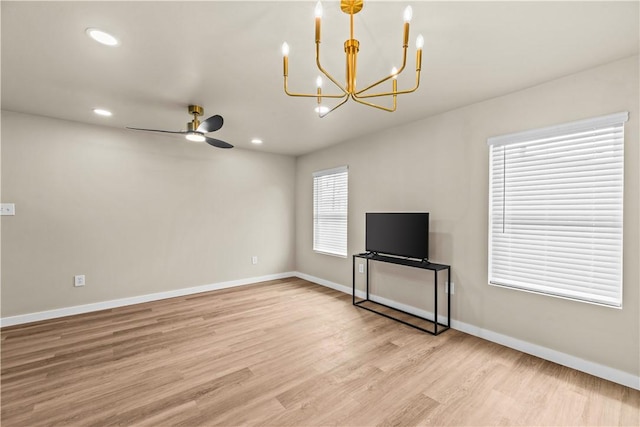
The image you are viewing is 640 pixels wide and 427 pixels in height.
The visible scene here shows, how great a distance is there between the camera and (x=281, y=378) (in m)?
2.27

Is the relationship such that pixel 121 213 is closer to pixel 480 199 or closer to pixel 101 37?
pixel 101 37

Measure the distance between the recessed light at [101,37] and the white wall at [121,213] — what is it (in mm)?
2405

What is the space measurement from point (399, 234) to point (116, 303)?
3964mm

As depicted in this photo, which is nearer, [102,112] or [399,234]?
[102,112]

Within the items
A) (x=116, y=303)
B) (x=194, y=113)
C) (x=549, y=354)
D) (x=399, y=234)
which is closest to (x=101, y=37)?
(x=194, y=113)

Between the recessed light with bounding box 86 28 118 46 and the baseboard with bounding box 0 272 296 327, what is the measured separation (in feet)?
11.1

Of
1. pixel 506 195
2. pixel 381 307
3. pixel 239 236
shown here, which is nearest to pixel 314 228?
pixel 239 236

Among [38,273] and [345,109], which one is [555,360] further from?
[38,273]

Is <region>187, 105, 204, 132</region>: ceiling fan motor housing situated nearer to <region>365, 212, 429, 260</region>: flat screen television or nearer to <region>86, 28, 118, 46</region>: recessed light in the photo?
<region>86, 28, 118, 46</region>: recessed light

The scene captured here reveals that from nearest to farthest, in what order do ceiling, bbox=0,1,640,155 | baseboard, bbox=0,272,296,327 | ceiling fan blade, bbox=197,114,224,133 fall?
ceiling, bbox=0,1,640,155 → ceiling fan blade, bbox=197,114,224,133 → baseboard, bbox=0,272,296,327

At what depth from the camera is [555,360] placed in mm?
2479

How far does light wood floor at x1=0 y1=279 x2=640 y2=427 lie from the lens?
73.0 inches

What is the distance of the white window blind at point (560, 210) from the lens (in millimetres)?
2227

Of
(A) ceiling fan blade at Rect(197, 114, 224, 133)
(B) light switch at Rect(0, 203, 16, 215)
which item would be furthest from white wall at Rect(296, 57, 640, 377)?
(B) light switch at Rect(0, 203, 16, 215)
